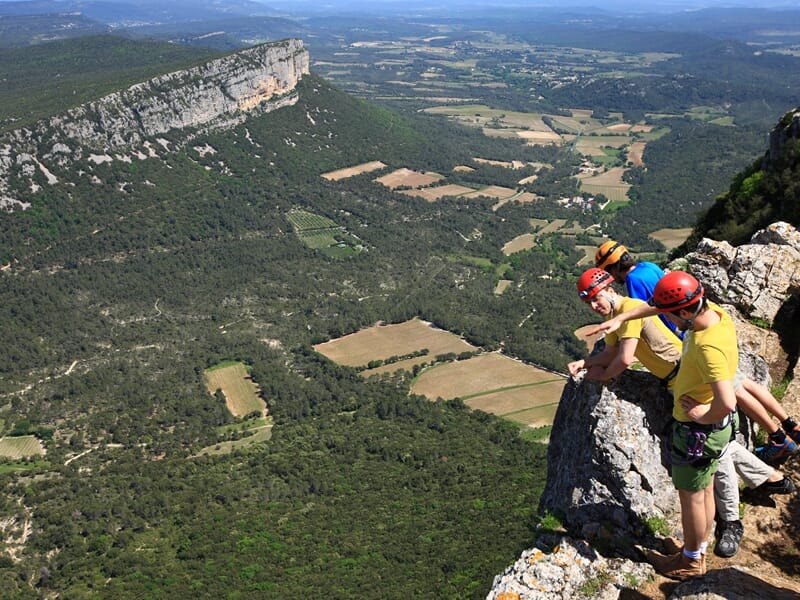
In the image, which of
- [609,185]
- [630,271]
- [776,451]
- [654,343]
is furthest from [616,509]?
[609,185]

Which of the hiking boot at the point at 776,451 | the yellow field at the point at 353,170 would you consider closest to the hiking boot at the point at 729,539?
the hiking boot at the point at 776,451

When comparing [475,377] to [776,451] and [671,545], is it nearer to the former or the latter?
[776,451]

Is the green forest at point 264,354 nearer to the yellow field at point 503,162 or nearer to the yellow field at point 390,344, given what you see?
the yellow field at point 390,344

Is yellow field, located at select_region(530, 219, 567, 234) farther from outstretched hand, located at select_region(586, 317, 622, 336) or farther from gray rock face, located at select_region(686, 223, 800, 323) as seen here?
outstretched hand, located at select_region(586, 317, 622, 336)

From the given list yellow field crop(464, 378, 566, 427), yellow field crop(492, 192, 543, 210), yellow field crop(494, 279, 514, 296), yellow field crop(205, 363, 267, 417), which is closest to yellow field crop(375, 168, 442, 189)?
yellow field crop(492, 192, 543, 210)

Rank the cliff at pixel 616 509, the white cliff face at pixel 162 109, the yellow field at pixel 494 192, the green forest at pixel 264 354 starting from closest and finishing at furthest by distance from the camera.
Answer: the cliff at pixel 616 509
the green forest at pixel 264 354
the white cliff face at pixel 162 109
the yellow field at pixel 494 192

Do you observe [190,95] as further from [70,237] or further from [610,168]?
[610,168]
